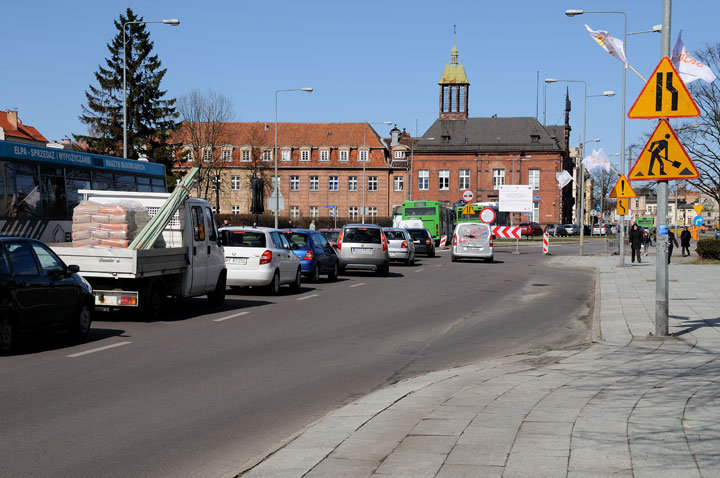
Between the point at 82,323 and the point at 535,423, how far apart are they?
7535mm

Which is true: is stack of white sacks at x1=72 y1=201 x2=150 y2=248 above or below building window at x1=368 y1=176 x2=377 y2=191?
below

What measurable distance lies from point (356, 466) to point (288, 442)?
98cm

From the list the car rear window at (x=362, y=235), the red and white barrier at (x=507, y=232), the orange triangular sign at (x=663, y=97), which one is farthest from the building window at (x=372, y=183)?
the orange triangular sign at (x=663, y=97)

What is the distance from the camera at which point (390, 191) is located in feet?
358

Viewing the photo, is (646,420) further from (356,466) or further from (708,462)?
(356,466)

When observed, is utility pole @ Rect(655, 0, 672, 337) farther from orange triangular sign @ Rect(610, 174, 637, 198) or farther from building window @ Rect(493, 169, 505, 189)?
building window @ Rect(493, 169, 505, 189)

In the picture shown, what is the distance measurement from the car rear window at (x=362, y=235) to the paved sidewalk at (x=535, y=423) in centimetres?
1906

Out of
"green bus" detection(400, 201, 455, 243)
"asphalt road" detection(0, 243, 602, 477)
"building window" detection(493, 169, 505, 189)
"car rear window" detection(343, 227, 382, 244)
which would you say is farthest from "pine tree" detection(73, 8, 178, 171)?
"building window" detection(493, 169, 505, 189)

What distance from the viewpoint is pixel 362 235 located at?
3070cm

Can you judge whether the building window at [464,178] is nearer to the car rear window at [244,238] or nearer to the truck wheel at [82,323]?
the car rear window at [244,238]

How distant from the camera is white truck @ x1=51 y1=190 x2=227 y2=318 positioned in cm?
1419

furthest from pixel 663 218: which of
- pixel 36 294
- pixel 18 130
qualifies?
pixel 18 130

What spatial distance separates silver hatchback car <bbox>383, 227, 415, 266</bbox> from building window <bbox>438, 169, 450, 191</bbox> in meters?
67.7

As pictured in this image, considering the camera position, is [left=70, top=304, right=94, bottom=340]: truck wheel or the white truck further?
the white truck
